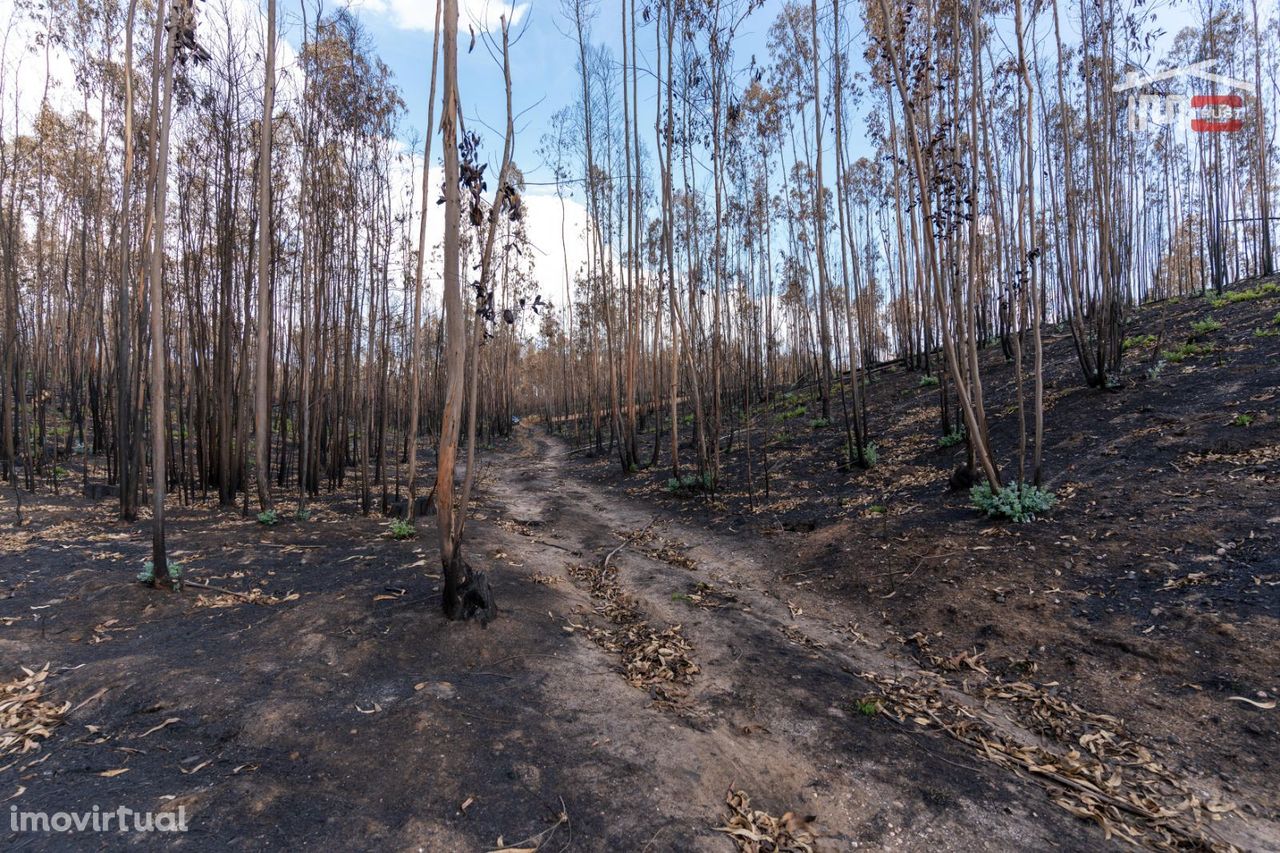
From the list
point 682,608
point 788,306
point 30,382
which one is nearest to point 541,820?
point 682,608

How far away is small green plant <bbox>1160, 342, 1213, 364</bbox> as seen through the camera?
889 cm

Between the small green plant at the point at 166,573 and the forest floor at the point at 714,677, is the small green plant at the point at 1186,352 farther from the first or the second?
the small green plant at the point at 166,573

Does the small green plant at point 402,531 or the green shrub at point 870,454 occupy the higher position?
the green shrub at point 870,454

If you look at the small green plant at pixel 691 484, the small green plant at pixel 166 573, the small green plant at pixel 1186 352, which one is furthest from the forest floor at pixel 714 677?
the small green plant at pixel 691 484

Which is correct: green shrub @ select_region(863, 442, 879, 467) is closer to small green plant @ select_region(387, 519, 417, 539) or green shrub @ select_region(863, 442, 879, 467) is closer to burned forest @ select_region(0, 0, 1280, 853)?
burned forest @ select_region(0, 0, 1280, 853)

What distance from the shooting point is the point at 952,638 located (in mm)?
4172

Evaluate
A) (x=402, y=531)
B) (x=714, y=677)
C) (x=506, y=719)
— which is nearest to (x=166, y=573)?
(x=402, y=531)

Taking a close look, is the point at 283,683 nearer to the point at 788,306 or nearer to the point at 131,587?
the point at 131,587

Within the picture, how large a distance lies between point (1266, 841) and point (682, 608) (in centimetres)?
347
